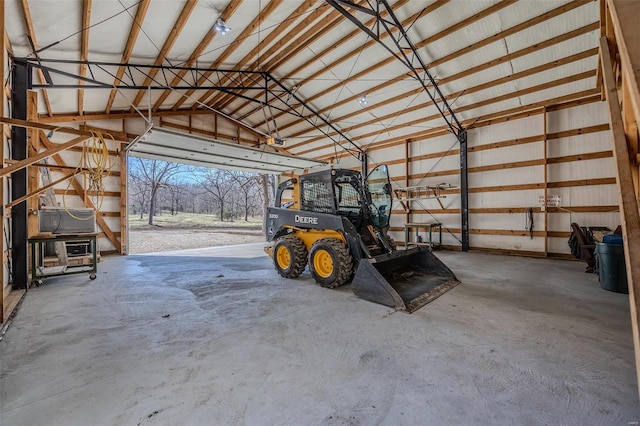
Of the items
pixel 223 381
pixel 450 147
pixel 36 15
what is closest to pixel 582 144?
pixel 450 147

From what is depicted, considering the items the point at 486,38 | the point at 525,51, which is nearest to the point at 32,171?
the point at 486,38

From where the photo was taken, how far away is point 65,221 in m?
4.62

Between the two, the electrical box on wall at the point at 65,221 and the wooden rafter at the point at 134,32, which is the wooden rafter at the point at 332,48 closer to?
the wooden rafter at the point at 134,32

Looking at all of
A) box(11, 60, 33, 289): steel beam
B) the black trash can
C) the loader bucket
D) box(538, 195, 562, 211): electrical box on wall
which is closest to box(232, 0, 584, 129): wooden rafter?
box(538, 195, 562, 211): electrical box on wall

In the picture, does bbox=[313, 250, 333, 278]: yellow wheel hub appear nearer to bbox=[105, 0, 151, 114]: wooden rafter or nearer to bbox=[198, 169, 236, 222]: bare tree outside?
bbox=[105, 0, 151, 114]: wooden rafter

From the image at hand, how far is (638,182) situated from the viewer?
1429mm

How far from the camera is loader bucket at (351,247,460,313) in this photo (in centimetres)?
323

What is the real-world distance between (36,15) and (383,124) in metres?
7.91

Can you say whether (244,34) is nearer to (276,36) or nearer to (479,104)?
(276,36)

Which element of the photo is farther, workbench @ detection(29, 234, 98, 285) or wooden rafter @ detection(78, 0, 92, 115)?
workbench @ detection(29, 234, 98, 285)

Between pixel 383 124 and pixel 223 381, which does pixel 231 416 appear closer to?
pixel 223 381

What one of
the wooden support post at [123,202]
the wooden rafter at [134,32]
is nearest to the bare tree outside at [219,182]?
the wooden support post at [123,202]

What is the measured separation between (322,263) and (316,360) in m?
2.17

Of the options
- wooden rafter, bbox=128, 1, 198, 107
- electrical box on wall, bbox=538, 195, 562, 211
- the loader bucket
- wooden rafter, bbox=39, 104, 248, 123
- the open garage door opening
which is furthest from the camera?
the open garage door opening
